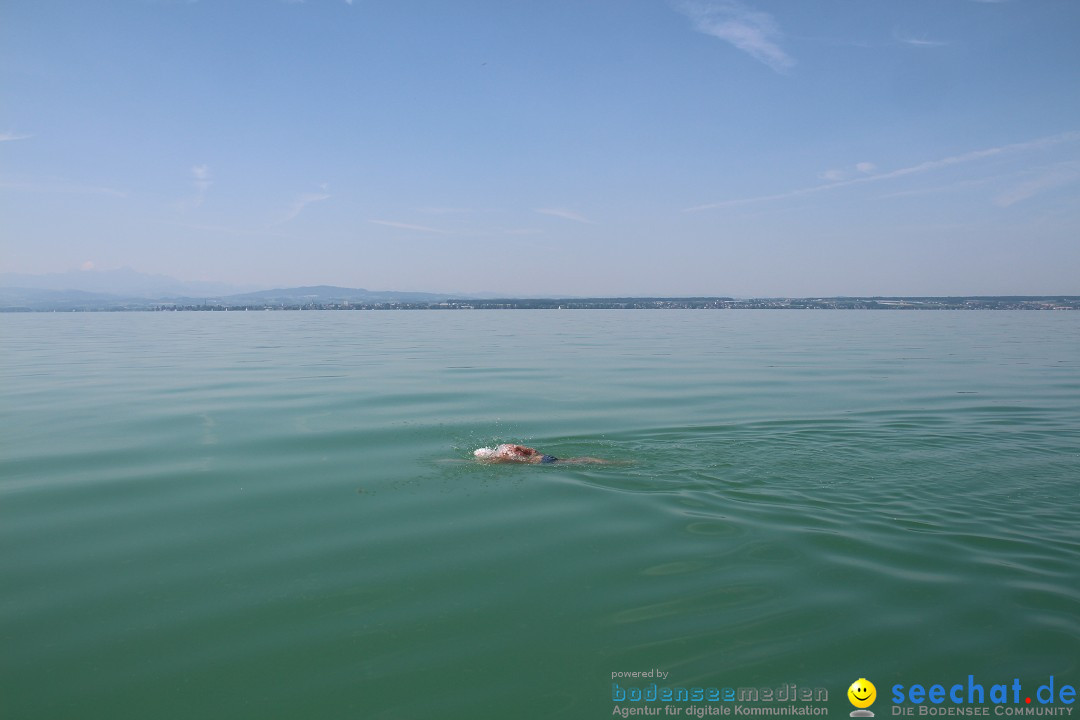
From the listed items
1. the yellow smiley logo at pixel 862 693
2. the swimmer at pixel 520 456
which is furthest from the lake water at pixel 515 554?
the swimmer at pixel 520 456

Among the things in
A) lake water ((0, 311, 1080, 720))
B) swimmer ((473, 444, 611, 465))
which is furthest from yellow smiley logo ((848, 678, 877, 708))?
swimmer ((473, 444, 611, 465))

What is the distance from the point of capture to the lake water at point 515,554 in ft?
20.0

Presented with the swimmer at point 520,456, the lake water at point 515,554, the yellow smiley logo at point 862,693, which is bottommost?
the yellow smiley logo at point 862,693

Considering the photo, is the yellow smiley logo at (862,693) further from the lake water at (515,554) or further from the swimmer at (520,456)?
the swimmer at (520,456)

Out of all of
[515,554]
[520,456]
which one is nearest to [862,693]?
[515,554]

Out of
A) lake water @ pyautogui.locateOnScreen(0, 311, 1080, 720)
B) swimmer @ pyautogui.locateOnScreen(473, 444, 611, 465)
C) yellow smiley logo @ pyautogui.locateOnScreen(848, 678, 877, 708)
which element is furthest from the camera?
swimmer @ pyautogui.locateOnScreen(473, 444, 611, 465)

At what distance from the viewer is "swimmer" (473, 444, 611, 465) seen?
13.0m

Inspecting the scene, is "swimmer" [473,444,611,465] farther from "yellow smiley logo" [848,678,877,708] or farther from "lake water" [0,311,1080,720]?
"yellow smiley logo" [848,678,877,708]

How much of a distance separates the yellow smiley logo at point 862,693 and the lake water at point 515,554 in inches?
3.5

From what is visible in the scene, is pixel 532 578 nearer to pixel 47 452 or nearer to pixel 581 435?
pixel 581 435

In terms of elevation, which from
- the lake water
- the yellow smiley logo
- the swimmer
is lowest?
the yellow smiley logo

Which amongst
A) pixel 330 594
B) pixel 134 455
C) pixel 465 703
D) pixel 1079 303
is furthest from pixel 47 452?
pixel 1079 303

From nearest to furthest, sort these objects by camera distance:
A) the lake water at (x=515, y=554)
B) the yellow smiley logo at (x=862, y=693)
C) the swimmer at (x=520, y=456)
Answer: the yellow smiley logo at (x=862, y=693)
the lake water at (x=515, y=554)
the swimmer at (x=520, y=456)

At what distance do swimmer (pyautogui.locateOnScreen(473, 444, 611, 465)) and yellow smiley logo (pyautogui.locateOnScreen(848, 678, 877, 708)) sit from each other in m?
7.36
